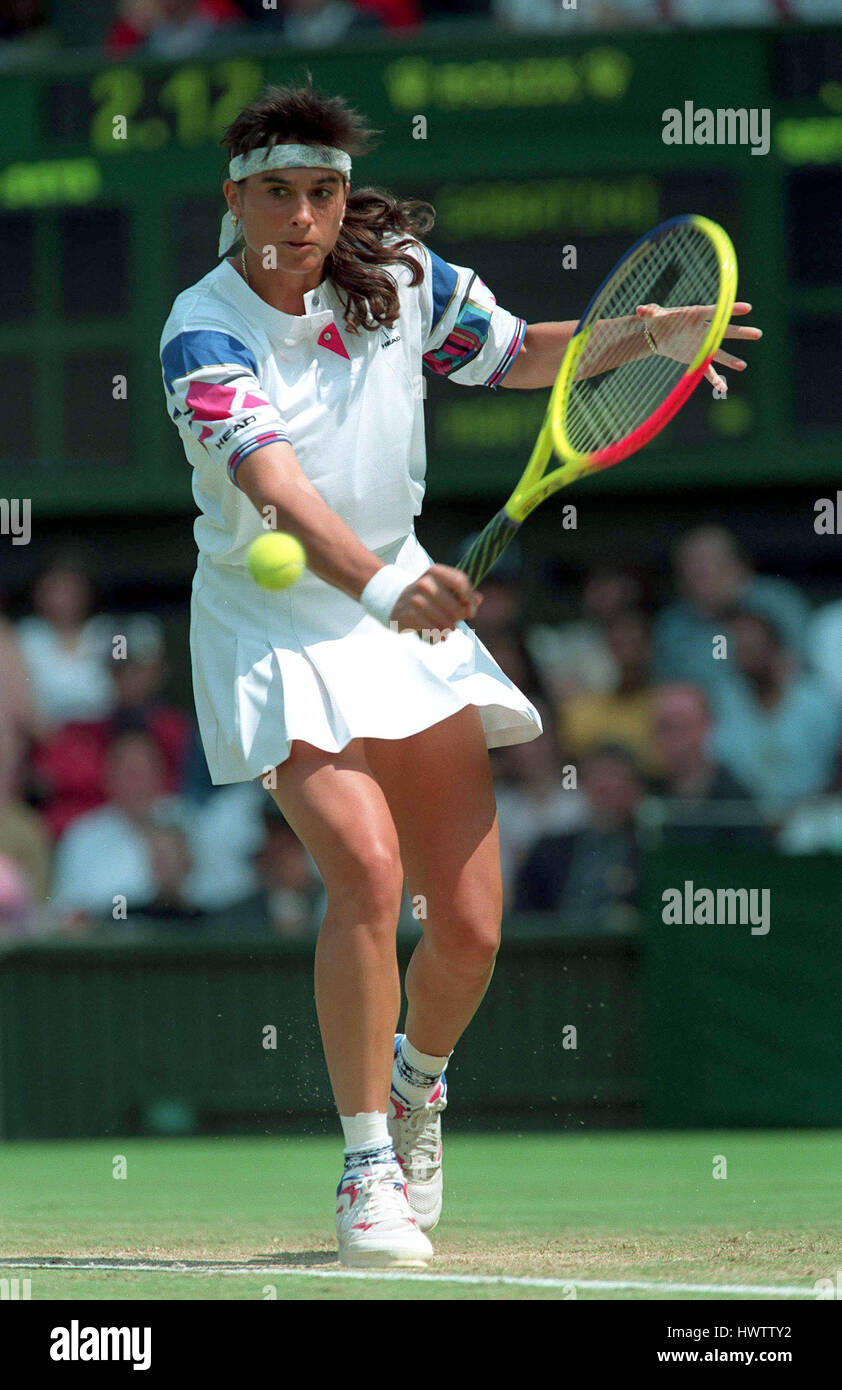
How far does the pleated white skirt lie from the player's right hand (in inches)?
12.6

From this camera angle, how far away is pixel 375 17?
361 inches

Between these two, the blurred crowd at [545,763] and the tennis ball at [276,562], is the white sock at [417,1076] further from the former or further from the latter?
the blurred crowd at [545,763]

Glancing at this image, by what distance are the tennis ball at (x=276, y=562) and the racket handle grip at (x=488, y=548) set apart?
380 millimetres

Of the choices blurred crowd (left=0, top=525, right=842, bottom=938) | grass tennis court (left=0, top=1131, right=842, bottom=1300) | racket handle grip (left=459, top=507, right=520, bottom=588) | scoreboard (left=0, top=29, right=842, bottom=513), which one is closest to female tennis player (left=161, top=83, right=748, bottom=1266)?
racket handle grip (left=459, top=507, right=520, bottom=588)

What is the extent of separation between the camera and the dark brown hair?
13.2 ft

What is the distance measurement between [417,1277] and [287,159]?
6.57 ft

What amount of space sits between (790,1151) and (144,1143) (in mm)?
2258

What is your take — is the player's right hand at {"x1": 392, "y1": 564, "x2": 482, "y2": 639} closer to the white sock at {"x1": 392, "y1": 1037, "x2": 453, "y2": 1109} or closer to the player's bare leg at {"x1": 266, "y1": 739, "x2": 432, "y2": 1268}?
the player's bare leg at {"x1": 266, "y1": 739, "x2": 432, "y2": 1268}

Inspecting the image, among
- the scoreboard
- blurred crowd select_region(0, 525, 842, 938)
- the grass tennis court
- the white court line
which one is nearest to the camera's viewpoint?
the white court line

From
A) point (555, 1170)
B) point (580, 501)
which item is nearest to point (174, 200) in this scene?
point (580, 501)

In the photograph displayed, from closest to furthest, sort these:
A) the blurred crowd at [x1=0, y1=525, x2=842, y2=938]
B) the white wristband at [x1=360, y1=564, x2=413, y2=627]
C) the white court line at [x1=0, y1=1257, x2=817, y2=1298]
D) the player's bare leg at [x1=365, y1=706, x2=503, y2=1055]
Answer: the white court line at [x1=0, y1=1257, x2=817, y2=1298] → the white wristband at [x1=360, y1=564, x2=413, y2=627] → the player's bare leg at [x1=365, y1=706, x2=503, y2=1055] → the blurred crowd at [x1=0, y1=525, x2=842, y2=938]

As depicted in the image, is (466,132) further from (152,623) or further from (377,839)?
(377,839)

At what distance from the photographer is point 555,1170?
20.6 ft

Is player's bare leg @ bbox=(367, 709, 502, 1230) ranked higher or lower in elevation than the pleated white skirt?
lower
